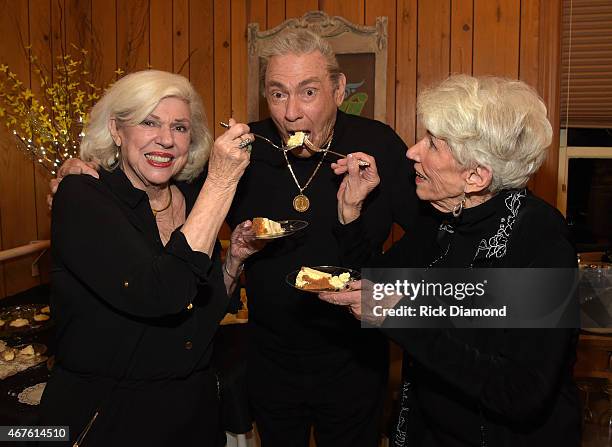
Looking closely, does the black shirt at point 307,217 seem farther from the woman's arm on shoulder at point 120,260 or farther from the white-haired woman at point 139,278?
the woman's arm on shoulder at point 120,260

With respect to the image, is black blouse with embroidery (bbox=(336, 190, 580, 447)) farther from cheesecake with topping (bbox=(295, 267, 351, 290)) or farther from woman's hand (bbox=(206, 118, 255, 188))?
woman's hand (bbox=(206, 118, 255, 188))

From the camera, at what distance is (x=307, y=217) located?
215cm

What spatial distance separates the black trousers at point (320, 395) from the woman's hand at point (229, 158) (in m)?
0.76

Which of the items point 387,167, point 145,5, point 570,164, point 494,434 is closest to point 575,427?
point 494,434

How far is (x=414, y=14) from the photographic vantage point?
3.87 meters

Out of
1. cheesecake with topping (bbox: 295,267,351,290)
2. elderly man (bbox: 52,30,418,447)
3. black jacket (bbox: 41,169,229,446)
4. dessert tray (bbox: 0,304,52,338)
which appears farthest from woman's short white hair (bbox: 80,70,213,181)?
dessert tray (bbox: 0,304,52,338)

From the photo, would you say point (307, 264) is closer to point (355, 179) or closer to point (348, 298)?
point (355, 179)

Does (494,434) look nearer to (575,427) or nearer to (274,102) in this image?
(575,427)

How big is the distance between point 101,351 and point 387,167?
1229 mm

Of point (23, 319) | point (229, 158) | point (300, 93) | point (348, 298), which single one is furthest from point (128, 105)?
point (23, 319)

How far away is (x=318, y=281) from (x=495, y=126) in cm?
67

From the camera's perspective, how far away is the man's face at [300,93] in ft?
6.91

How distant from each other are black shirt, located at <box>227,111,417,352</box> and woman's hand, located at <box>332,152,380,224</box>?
0.11 m

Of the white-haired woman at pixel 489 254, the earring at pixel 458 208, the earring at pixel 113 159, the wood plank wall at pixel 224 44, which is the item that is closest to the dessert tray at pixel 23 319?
the earring at pixel 113 159
